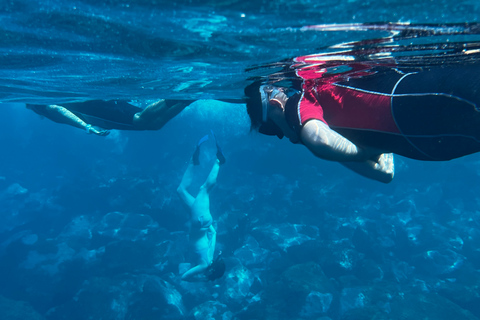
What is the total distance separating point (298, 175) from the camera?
21531 millimetres

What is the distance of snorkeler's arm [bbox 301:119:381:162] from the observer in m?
2.53

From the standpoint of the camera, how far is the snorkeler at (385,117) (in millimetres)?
2107

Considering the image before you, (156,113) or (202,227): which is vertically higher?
(156,113)

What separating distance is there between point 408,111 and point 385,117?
0.21 meters

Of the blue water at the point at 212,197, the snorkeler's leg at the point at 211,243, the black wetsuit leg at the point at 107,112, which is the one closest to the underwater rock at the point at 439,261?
the blue water at the point at 212,197

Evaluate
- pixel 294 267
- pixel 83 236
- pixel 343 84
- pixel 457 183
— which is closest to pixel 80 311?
pixel 83 236

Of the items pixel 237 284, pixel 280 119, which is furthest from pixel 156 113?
pixel 237 284

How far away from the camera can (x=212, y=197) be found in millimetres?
21594

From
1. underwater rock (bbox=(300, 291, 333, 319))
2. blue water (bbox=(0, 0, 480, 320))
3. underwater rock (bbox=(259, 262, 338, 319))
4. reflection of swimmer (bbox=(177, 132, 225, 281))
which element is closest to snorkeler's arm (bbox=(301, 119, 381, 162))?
blue water (bbox=(0, 0, 480, 320))

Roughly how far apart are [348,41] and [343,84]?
1.96 metres

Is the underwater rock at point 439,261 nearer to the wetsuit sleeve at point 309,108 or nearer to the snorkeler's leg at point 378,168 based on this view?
the snorkeler's leg at point 378,168

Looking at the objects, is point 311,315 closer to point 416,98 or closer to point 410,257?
point 410,257

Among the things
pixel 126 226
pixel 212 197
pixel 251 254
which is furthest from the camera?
pixel 212 197

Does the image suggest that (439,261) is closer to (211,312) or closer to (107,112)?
(211,312)
